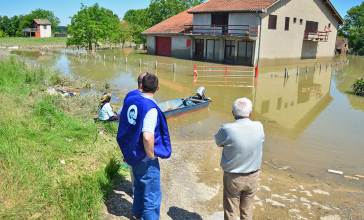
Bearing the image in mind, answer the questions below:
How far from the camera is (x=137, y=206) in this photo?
4.82m

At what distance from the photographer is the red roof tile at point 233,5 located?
3227 centimetres

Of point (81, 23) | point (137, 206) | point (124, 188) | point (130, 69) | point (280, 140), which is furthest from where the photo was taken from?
point (81, 23)

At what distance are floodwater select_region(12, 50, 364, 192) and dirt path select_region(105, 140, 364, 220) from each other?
0.43 metres

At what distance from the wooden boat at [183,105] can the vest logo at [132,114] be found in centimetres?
867

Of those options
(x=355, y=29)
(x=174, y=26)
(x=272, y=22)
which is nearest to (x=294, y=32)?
(x=272, y=22)

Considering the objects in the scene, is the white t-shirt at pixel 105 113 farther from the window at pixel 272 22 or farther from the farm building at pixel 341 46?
the farm building at pixel 341 46

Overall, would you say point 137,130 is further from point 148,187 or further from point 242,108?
point 242,108

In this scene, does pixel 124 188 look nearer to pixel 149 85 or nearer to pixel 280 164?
pixel 149 85

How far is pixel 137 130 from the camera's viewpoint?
13.9ft

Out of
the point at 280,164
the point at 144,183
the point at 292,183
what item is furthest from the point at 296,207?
the point at 144,183

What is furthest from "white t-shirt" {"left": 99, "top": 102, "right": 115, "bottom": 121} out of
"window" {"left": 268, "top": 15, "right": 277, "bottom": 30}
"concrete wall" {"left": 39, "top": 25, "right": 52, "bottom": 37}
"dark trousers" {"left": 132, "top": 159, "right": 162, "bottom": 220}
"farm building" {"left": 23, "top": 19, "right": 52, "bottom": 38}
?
"concrete wall" {"left": 39, "top": 25, "right": 52, "bottom": 37}

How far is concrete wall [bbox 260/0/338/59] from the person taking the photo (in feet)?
112

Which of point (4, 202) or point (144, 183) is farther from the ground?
point (144, 183)

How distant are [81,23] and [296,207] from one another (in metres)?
44.8
